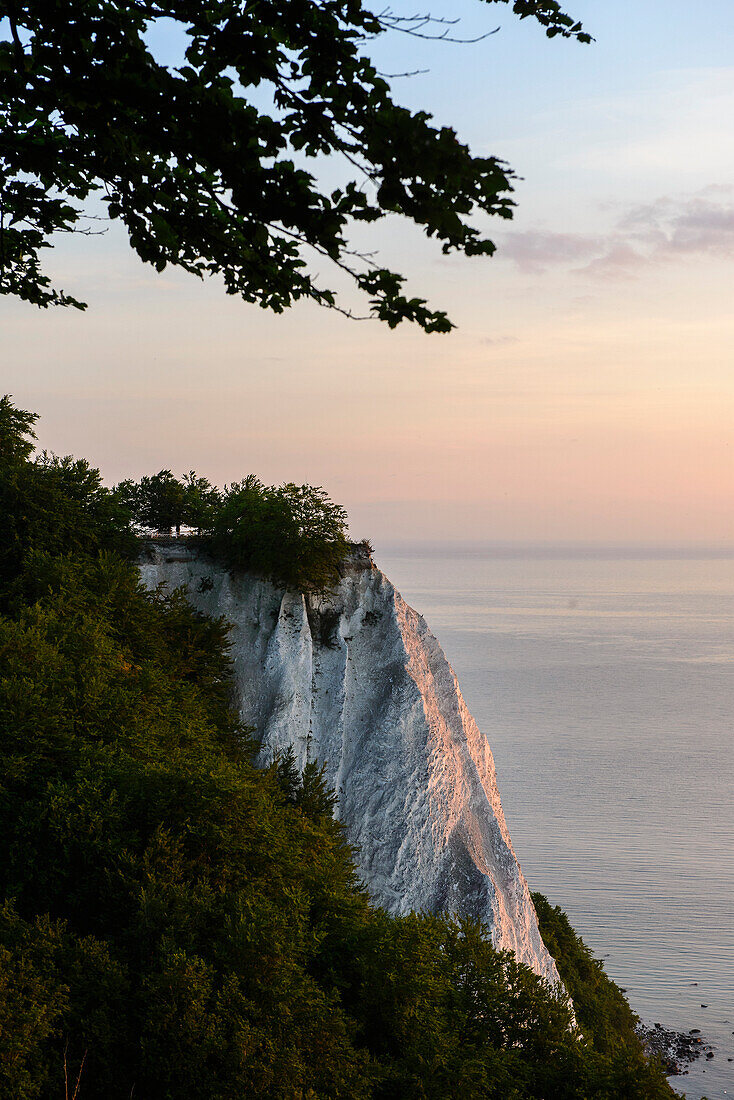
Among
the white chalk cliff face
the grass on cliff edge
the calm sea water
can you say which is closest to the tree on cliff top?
the grass on cliff edge

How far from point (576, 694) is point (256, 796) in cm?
10450

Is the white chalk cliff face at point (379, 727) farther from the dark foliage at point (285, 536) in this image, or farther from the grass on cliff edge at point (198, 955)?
the grass on cliff edge at point (198, 955)

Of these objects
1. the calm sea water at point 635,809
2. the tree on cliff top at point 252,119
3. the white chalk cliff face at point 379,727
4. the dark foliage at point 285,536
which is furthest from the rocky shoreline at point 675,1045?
the tree on cliff top at point 252,119

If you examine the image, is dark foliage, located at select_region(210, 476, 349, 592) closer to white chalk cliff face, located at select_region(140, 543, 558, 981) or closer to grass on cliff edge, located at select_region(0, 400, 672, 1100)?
white chalk cliff face, located at select_region(140, 543, 558, 981)

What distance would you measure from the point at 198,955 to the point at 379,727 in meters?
17.8

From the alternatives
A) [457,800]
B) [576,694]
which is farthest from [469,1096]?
[576,694]

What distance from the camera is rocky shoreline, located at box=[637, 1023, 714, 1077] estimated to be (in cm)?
4128

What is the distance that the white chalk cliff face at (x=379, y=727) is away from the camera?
95.2 ft

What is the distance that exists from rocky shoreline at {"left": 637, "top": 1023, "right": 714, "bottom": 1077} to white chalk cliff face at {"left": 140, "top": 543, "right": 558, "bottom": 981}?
1263 centimetres

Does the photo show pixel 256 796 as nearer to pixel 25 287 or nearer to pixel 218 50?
pixel 25 287

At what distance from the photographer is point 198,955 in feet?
44.7

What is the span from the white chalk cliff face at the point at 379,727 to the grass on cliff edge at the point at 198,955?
8.84 meters

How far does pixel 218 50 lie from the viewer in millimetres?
6961

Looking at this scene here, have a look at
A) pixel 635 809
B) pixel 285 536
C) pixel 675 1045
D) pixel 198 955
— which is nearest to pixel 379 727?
pixel 285 536
